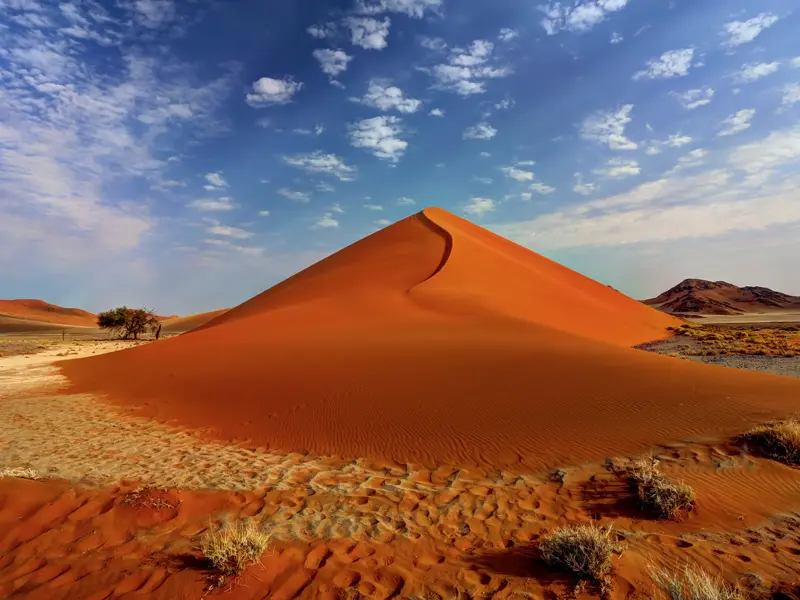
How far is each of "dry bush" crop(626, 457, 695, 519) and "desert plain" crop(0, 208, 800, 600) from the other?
0.10 metres

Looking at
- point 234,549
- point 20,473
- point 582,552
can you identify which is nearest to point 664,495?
point 582,552

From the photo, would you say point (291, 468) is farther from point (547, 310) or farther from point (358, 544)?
point (547, 310)

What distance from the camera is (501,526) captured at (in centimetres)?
520

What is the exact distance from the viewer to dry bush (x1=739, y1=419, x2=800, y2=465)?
6.48 meters

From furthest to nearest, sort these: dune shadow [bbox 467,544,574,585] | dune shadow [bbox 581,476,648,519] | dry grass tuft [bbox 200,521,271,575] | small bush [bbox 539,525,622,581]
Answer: dune shadow [bbox 581,476,648,519]
dry grass tuft [bbox 200,521,271,575]
dune shadow [bbox 467,544,574,585]
small bush [bbox 539,525,622,581]

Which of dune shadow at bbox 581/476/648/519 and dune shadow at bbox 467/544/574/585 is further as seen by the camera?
dune shadow at bbox 581/476/648/519

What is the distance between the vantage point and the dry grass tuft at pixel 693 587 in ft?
11.0

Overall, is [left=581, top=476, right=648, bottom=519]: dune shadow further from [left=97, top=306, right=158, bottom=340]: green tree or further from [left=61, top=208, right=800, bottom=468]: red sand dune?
[left=97, top=306, right=158, bottom=340]: green tree

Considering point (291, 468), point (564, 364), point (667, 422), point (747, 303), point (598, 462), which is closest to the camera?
point (598, 462)

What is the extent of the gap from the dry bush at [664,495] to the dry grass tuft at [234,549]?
4.50m

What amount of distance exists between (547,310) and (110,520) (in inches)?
944

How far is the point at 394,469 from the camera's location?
24.0ft

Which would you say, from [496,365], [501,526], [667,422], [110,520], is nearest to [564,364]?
[496,365]

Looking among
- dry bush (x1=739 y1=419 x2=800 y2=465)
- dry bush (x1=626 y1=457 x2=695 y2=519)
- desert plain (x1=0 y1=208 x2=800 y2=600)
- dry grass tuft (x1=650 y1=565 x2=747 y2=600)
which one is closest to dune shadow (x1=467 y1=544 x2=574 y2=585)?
desert plain (x1=0 y1=208 x2=800 y2=600)
